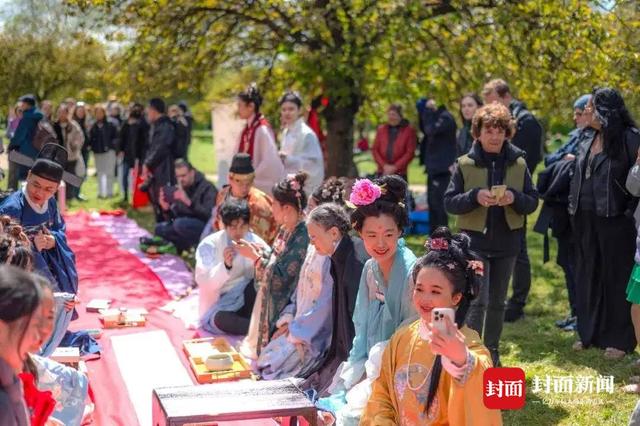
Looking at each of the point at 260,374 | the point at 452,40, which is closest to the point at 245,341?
the point at 260,374

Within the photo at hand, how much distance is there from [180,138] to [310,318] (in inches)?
242

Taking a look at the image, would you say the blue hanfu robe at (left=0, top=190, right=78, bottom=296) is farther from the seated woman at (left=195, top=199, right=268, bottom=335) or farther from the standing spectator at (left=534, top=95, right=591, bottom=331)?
the standing spectator at (left=534, top=95, right=591, bottom=331)

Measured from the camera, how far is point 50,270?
16.8 ft

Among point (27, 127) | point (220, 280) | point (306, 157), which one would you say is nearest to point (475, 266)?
point (220, 280)

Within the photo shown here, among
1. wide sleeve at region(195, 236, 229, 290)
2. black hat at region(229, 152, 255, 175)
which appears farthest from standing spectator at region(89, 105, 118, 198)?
wide sleeve at region(195, 236, 229, 290)

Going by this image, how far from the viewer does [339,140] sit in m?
9.93

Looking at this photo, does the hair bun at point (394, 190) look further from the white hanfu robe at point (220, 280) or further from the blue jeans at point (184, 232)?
the blue jeans at point (184, 232)

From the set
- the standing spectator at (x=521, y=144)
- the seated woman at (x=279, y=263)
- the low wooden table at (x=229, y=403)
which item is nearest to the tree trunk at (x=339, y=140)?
the standing spectator at (x=521, y=144)

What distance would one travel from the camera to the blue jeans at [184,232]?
8.18 metres

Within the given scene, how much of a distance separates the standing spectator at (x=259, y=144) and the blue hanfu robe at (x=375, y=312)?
142 inches

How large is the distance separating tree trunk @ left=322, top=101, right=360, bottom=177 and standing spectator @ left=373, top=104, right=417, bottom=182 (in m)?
0.42

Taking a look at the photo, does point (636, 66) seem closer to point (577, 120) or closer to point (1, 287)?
point (577, 120)

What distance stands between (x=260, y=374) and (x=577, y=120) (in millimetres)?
Answer: 2636

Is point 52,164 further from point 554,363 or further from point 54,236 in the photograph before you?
point 554,363
